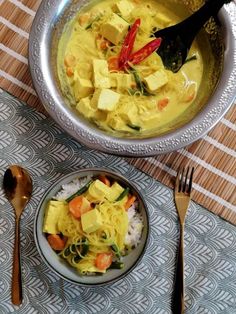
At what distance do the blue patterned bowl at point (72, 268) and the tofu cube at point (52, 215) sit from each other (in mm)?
21

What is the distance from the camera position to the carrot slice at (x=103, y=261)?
1817 mm

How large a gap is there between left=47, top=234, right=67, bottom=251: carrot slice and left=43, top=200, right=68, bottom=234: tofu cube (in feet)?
0.05

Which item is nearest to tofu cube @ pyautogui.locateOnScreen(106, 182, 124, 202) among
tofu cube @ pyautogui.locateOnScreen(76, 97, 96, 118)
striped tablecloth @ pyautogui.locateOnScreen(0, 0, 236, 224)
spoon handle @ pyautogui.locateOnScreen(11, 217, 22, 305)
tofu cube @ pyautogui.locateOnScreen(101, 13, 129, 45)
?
striped tablecloth @ pyautogui.locateOnScreen(0, 0, 236, 224)

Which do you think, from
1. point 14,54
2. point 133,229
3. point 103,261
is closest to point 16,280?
point 103,261

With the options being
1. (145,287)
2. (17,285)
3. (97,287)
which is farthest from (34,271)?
(145,287)

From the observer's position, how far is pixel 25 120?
6.45 feet

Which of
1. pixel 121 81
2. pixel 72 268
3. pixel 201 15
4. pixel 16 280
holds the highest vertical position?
pixel 201 15

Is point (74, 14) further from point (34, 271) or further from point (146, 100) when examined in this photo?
point (34, 271)

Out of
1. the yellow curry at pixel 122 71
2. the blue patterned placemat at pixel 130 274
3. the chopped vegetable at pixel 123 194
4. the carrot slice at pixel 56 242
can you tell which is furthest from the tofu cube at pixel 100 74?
the carrot slice at pixel 56 242

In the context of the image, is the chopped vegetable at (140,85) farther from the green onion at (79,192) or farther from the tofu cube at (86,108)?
the green onion at (79,192)

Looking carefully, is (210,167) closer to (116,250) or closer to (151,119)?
(151,119)

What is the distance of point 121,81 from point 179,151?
31cm

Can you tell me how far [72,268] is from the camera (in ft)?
6.10

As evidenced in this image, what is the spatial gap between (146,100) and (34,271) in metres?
0.66
